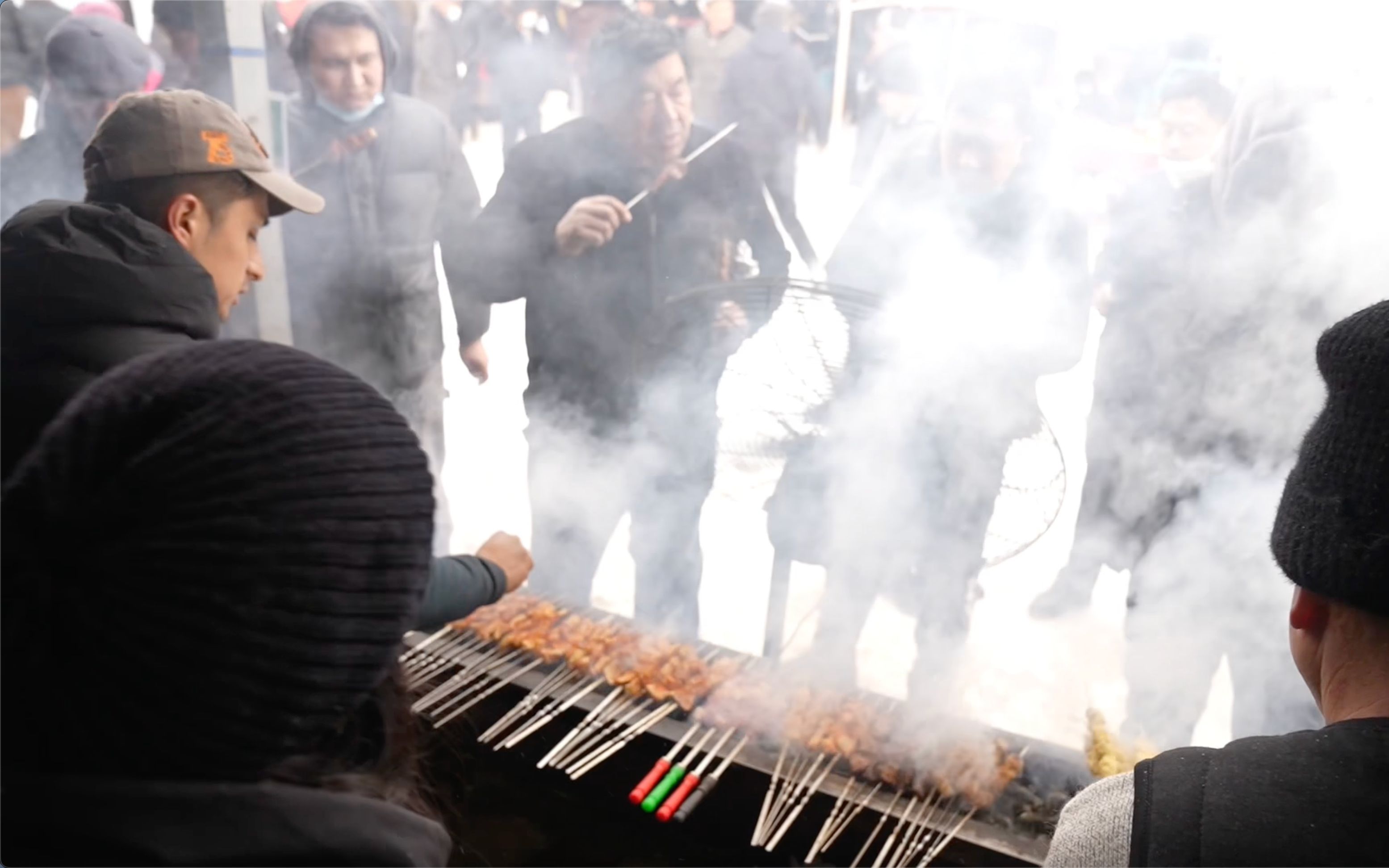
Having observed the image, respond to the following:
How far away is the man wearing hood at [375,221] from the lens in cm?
430

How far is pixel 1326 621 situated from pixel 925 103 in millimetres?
2642

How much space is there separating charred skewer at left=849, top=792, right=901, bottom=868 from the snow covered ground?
3.86ft

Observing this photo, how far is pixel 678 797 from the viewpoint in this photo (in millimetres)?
2662

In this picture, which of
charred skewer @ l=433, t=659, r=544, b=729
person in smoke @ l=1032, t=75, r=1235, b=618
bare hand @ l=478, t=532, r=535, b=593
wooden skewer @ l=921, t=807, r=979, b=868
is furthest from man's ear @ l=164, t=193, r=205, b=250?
person in smoke @ l=1032, t=75, r=1235, b=618

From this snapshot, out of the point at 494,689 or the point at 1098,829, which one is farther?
the point at 494,689

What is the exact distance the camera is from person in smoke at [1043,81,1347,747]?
2.88 m

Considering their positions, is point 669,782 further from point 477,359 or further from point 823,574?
point 477,359

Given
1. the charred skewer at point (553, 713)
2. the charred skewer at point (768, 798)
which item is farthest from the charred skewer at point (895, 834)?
the charred skewer at point (553, 713)

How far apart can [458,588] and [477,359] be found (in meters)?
2.53

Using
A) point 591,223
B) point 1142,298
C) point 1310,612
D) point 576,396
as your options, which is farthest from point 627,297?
point 1310,612

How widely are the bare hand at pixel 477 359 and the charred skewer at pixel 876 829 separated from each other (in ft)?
9.53

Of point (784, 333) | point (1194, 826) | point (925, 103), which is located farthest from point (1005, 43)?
point (1194, 826)

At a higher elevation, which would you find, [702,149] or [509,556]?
[702,149]

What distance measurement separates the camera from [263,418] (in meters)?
0.96
